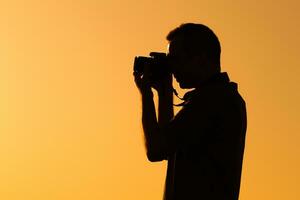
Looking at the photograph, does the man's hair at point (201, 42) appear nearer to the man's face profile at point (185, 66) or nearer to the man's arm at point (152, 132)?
the man's face profile at point (185, 66)

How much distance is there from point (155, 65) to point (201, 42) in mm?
222

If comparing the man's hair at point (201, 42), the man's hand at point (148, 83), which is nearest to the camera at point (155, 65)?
the man's hand at point (148, 83)

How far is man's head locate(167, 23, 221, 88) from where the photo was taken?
1.74 meters

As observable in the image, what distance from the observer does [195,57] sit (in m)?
1.75

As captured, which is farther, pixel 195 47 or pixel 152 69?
pixel 152 69

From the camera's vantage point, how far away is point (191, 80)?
1737 millimetres

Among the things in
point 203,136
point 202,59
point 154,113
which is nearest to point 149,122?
point 154,113

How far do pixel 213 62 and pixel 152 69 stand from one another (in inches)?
10.8

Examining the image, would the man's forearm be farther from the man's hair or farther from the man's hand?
the man's hair

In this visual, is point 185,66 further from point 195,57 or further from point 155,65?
point 155,65

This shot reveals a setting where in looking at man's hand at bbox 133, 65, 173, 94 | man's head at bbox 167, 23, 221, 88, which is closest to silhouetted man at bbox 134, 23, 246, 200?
man's head at bbox 167, 23, 221, 88

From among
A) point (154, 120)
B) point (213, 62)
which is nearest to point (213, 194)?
point (154, 120)

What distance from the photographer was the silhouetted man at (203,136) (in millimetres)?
1646

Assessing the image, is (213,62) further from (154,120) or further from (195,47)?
(154,120)
